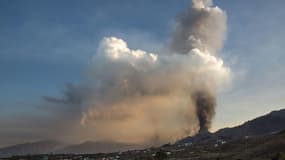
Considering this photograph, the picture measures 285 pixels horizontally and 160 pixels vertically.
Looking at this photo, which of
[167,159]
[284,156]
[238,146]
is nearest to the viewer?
[284,156]

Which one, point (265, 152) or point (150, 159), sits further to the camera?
Answer: point (150, 159)

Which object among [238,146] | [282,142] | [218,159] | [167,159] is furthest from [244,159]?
[238,146]

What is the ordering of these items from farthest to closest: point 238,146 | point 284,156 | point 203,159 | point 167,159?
point 238,146, point 167,159, point 203,159, point 284,156

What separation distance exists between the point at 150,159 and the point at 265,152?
4457 cm

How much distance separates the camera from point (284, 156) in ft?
309

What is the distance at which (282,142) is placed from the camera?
143500mm

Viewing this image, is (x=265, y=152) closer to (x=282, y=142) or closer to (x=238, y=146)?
(x=282, y=142)

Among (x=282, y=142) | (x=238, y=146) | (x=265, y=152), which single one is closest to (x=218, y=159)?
(x=265, y=152)

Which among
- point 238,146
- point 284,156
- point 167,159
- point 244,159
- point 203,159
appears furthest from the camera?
point 238,146

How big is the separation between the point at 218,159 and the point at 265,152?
71.5 ft

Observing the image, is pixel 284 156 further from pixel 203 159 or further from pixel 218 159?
pixel 203 159

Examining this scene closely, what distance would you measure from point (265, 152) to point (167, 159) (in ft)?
126

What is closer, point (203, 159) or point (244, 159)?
point (244, 159)

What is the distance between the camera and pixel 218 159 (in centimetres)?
12544
